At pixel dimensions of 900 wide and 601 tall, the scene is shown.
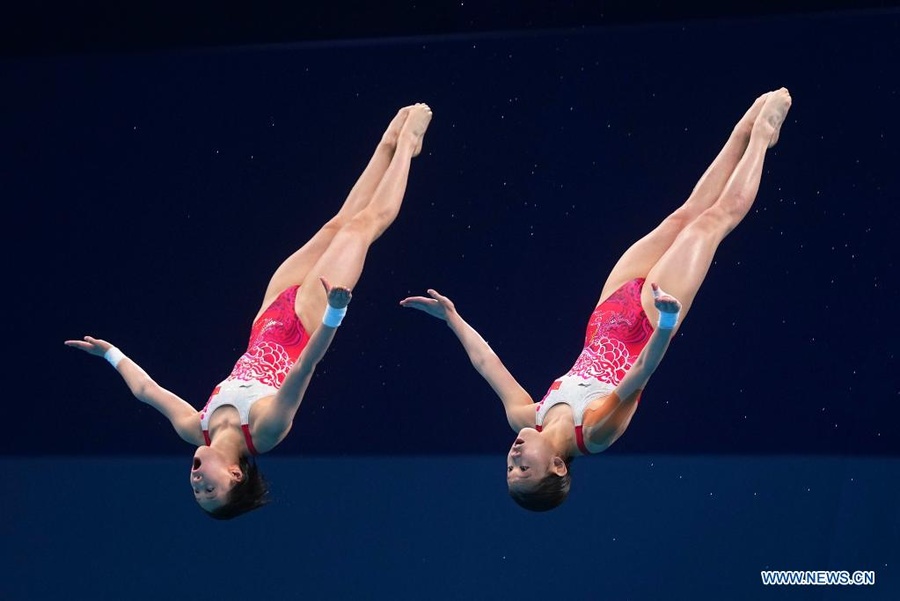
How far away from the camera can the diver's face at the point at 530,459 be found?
15.0 feet

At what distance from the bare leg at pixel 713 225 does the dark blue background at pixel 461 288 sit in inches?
34.0

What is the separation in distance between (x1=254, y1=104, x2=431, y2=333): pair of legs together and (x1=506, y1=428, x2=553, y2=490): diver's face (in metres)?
0.94

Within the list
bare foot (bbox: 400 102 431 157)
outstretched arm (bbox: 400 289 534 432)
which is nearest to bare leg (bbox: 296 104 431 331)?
bare foot (bbox: 400 102 431 157)

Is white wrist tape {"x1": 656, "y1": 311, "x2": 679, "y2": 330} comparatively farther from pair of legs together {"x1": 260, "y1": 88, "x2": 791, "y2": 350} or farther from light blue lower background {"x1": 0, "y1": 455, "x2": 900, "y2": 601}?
light blue lower background {"x1": 0, "y1": 455, "x2": 900, "y2": 601}

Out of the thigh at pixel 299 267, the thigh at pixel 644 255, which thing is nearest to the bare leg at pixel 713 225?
the thigh at pixel 644 255

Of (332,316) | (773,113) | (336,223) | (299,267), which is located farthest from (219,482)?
(773,113)

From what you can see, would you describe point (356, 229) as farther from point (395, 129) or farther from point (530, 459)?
point (530, 459)

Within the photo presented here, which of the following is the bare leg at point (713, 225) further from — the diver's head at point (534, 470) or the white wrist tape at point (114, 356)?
the white wrist tape at point (114, 356)

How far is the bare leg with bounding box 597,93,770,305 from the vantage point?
16.4ft

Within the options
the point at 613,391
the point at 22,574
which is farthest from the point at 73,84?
the point at 613,391

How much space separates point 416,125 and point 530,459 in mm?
1618

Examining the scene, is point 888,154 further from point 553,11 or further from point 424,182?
point 424,182

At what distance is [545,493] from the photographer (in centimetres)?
461

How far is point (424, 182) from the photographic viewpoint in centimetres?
626
